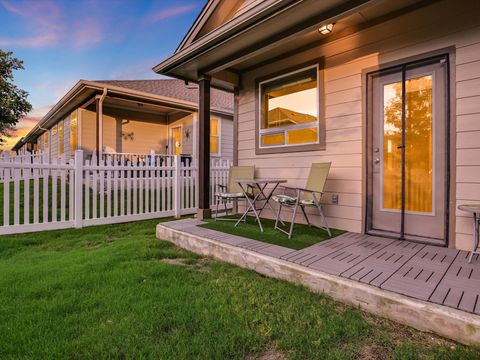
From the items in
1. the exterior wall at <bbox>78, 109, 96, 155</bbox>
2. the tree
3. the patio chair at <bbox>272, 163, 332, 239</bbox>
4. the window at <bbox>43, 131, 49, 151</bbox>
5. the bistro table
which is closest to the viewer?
the patio chair at <bbox>272, 163, 332, 239</bbox>

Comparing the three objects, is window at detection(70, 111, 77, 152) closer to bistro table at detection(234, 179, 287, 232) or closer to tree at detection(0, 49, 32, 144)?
tree at detection(0, 49, 32, 144)

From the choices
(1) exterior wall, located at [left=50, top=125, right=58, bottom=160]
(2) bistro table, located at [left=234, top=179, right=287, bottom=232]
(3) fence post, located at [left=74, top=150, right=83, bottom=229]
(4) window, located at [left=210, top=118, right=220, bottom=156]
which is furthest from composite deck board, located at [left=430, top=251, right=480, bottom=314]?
(1) exterior wall, located at [left=50, top=125, right=58, bottom=160]

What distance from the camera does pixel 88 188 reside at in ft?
14.8

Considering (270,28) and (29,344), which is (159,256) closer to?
(29,344)

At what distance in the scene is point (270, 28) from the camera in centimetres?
321

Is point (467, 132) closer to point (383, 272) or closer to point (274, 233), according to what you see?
point (383, 272)

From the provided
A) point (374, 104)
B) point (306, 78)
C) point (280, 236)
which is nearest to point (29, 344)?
point (280, 236)

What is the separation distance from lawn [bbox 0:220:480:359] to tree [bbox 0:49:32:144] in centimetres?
1395

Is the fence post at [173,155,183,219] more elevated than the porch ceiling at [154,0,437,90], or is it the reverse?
the porch ceiling at [154,0,437,90]

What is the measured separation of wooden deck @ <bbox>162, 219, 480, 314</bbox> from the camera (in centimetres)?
175

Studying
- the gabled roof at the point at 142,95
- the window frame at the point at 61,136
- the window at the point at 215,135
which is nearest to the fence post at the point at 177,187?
the gabled roof at the point at 142,95

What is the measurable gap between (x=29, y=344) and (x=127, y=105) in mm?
9466

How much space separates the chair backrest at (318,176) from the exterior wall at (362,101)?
0.98 feet

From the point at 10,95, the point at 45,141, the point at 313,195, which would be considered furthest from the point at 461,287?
the point at 45,141
